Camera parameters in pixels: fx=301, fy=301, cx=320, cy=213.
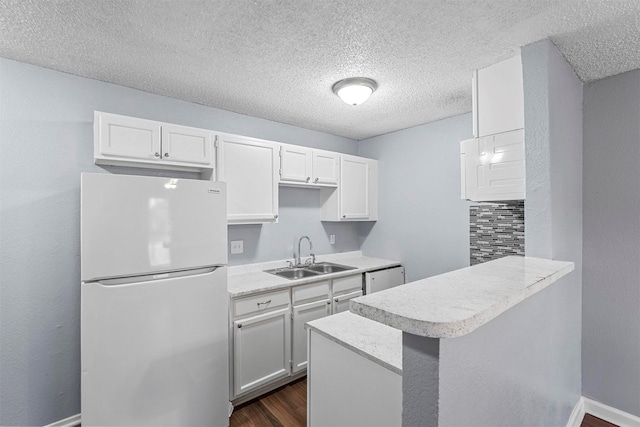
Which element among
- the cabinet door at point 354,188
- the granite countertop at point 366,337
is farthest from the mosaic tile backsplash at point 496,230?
the granite countertop at point 366,337

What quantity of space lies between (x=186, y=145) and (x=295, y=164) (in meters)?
1.01

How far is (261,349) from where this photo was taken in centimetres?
236

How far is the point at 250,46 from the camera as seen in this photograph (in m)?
1.71

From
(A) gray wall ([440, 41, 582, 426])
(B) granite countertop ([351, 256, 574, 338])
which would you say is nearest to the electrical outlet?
(B) granite countertop ([351, 256, 574, 338])

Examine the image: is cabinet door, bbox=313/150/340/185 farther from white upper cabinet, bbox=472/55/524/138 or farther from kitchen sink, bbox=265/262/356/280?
white upper cabinet, bbox=472/55/524/138

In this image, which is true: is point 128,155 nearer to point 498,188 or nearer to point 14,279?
point 14,279

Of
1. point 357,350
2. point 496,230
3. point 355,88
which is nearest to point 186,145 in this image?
point 355,88

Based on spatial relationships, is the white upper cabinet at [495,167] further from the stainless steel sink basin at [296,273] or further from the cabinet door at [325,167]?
the stainless steel sink basin at [296,273]

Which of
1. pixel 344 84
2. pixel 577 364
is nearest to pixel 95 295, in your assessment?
pixel 344 84

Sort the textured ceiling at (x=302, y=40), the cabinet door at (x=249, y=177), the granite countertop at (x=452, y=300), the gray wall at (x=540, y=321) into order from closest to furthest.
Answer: the granite countertop at (x=452, y=300), the gray wall at (x=540, y=321), the textured ceiling at (x=302, y=40), the cabinet door at (x=249, y=177)

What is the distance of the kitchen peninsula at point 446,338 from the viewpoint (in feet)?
2.39

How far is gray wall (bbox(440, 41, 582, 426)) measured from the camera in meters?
0.86

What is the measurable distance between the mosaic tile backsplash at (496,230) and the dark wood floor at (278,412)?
4.16 feet

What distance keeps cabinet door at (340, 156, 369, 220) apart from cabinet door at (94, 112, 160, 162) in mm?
1844
